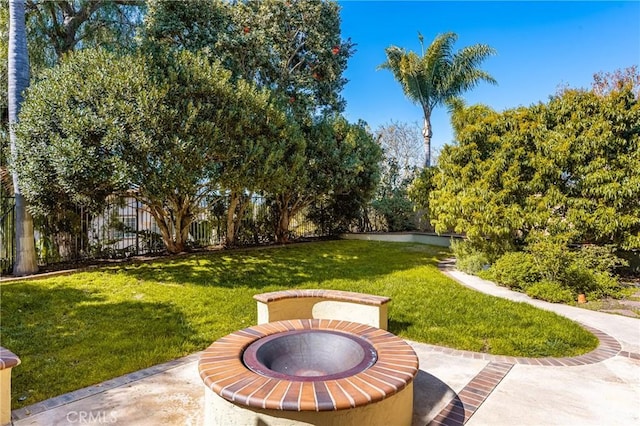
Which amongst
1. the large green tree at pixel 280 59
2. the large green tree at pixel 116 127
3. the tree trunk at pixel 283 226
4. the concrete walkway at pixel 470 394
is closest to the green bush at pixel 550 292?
the concrete walkway at pixel 470 394

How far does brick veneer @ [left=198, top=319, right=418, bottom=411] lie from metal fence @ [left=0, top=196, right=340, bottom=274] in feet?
27.6

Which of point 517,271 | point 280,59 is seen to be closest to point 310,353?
point 517,271

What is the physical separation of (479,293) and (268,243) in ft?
27.5

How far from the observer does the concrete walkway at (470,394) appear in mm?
2902

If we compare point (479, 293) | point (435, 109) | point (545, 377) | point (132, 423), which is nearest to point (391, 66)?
point (435, 109)

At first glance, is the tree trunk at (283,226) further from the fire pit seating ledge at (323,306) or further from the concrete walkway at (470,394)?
the concrete walkway at (470,394)

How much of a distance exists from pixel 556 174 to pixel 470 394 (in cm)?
692

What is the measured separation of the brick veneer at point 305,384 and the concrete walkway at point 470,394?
57 cm

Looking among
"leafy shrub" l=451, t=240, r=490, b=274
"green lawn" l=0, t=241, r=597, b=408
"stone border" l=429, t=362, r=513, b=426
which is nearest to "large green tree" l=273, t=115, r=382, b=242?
"green lawn" l=0, t=241, r=597, b=408

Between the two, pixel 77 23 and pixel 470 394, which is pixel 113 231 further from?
pixel 470 394

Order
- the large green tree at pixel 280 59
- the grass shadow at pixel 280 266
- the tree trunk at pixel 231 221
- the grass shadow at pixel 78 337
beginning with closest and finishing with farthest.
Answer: the grass shadow at pixel 78 337 < the grass shadow at pixel 280 266 < the large green tree at pixel 280 59 < the tree trunk at pixel 231 221

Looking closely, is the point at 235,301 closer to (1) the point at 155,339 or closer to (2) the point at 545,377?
(1) the point at 155,339

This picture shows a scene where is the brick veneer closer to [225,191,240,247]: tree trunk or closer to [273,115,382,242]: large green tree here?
[273,115,382,242]: large green tree

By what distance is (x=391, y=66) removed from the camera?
17.0 meters
